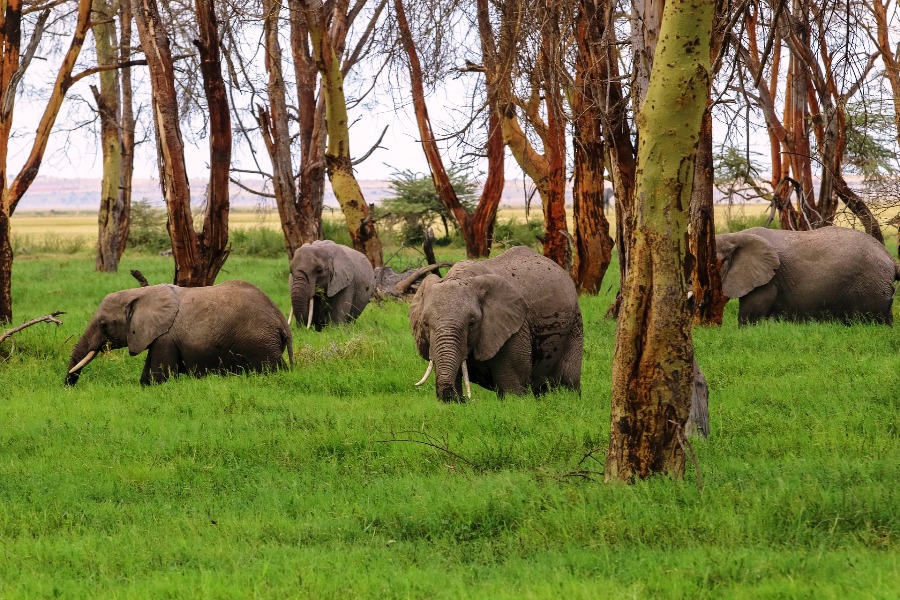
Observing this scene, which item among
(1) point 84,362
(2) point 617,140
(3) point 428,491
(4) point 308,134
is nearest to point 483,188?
(4) point 308,134

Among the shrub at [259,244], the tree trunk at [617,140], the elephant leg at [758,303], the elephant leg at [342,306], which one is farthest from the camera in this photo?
the shrub at [259,244]

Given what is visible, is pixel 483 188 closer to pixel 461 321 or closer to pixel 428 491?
pixel 461 321

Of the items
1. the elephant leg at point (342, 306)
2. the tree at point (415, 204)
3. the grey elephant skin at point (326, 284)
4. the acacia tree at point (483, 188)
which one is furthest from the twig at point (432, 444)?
the tree at point (415, 204)

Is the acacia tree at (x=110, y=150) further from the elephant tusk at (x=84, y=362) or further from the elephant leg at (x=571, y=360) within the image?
the elephant leg at (x=571, y=360)

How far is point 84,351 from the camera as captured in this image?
11.7 meters

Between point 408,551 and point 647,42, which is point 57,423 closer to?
point 408,551

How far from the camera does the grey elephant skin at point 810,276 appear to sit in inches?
563

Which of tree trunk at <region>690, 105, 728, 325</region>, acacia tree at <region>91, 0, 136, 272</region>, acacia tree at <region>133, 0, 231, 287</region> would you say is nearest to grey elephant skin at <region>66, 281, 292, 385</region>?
acacia tree at <region>133, 0, 231, 287</region>

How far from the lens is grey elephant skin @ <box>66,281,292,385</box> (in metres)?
11.7

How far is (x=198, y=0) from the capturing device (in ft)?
47.0

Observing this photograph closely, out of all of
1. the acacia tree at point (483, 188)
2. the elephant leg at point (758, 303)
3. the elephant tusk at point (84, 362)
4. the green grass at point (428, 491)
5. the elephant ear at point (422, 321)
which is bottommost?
the green grass at point (428, 491)

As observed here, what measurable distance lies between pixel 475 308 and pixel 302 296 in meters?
6.57

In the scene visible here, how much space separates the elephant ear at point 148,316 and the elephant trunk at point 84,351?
1.17 ft

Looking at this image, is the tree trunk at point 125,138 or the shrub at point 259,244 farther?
the shrub at point 259,244
